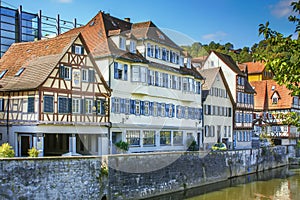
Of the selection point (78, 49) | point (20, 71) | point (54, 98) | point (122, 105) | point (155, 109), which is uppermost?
point (78, 49)

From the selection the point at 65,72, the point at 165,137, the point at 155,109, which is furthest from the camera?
the point at 165,137

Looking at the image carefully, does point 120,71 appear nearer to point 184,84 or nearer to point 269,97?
point 184,84

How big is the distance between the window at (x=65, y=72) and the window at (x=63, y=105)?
3.99ft

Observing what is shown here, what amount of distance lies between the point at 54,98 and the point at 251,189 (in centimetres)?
1451

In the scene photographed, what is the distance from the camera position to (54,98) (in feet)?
73.2

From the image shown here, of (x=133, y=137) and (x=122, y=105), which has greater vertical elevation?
(x=122, y=105)

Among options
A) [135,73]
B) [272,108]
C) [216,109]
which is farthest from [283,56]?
[272,108]

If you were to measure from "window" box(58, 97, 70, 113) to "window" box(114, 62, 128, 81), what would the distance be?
468 centimetres

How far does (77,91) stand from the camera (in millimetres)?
23906

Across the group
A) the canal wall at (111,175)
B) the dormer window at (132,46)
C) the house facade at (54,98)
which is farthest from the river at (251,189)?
the dormer window at (132,46)

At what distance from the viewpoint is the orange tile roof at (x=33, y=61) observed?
22.4 meters

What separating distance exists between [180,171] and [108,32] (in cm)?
1065

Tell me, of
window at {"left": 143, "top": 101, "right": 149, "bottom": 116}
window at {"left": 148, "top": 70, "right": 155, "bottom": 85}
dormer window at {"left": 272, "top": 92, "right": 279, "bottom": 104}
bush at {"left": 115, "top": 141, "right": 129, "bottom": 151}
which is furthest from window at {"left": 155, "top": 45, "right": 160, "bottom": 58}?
dormer window at {"left": 272, "top": 92, "right": 279, "bottom": 104}

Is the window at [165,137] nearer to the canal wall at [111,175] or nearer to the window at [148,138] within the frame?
the window at [148,138]
